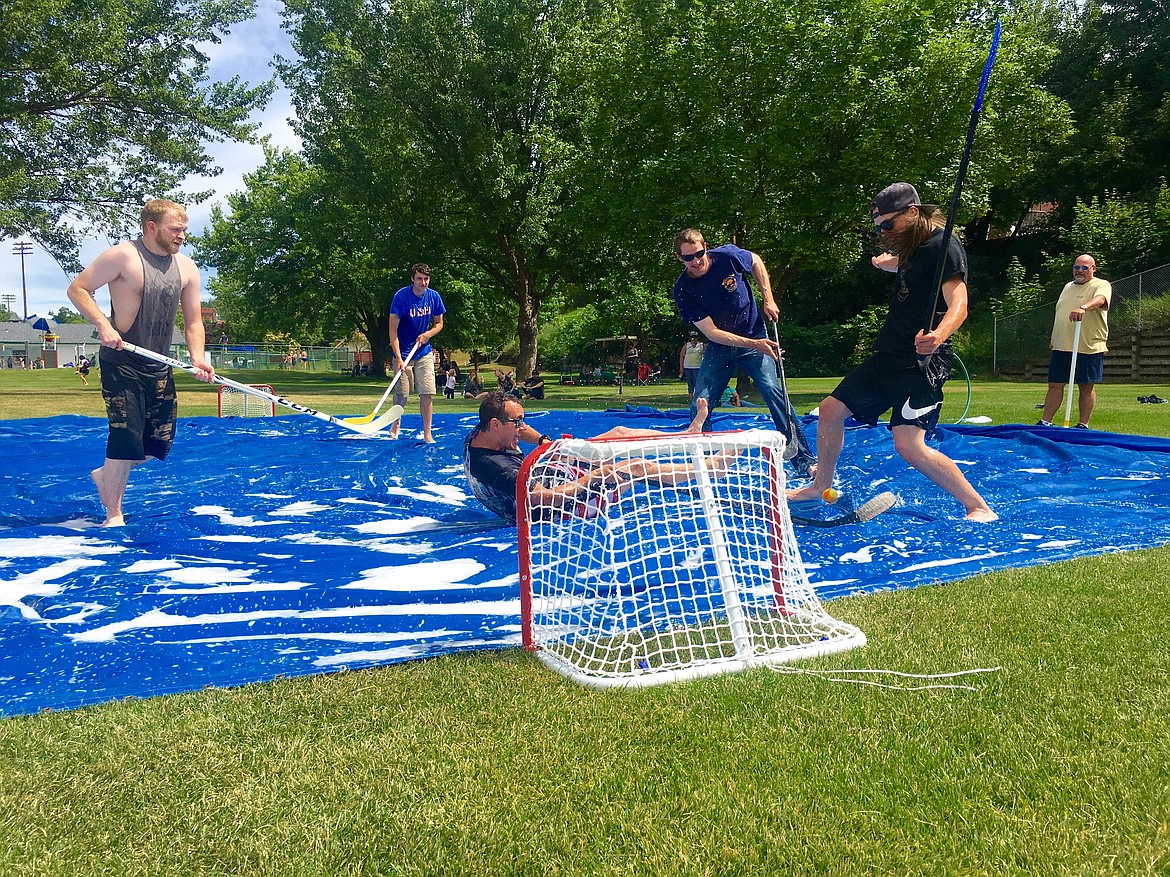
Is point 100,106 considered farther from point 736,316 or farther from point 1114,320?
point 1114,320

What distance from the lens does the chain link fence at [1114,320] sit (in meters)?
23.7

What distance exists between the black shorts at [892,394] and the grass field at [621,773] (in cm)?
242

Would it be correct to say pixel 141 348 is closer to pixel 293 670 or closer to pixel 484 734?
pixel 293 670

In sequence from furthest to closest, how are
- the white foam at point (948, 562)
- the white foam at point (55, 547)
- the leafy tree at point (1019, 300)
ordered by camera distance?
the leafy tree at point (1019, 300)
the white foam at point (55, 547)
the white foam at point (948, 562)

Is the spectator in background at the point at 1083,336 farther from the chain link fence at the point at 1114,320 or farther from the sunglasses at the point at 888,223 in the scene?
the chain link fence at the point at 1114,320

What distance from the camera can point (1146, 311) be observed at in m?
23.8

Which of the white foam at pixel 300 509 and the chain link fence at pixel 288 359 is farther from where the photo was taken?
the chain link fence at pixel 288 359

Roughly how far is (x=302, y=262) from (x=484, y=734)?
152 feet

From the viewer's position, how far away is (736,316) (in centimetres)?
717

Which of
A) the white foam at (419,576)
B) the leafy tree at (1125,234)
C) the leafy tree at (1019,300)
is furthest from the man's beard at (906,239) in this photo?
the leafy tree at (1125,234)

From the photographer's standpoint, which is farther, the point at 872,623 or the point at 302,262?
the point at 302,262

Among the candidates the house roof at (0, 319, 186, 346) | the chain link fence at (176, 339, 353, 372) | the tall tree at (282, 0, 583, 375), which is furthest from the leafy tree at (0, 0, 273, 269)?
the house roof at (0, 319, 186, 346)

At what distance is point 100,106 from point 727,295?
2257 cm

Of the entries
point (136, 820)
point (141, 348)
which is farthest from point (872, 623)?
point (141, 348)
